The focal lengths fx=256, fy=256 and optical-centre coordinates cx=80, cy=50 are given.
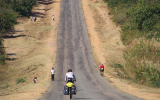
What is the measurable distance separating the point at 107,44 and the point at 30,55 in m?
17.0

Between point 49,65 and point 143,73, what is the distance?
1540 centimetres

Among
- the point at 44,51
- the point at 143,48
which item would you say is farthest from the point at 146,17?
the point at 44,51

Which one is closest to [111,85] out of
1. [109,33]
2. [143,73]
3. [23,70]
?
[143,73]

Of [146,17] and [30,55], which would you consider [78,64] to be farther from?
[146,17]

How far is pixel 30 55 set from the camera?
162ft

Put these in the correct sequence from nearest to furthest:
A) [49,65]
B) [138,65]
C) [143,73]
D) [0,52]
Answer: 1. [143,73]
2. [138,65]
3. [49,65]
4. [0,52]

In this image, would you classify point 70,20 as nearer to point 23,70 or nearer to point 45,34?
point 45,34

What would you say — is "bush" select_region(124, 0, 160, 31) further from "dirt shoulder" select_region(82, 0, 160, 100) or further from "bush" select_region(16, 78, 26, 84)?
"bush" select_region(16, 78, 26, 84)

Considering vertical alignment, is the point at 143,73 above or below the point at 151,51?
below

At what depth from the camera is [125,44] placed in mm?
53500

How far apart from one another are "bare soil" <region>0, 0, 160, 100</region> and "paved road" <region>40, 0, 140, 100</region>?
1.20 m

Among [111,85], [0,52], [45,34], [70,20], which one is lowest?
[111,85]

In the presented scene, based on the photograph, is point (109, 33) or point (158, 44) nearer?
point (158, 44)

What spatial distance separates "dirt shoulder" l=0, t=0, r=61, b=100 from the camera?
89.2 feet
